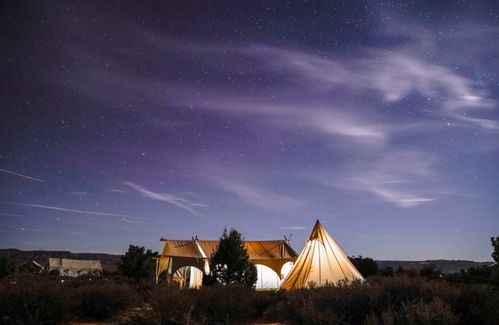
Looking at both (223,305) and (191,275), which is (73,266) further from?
(223,305)

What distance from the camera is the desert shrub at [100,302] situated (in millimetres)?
10953

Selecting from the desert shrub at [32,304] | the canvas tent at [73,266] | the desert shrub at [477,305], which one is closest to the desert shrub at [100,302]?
the desert shrub at [32,304]

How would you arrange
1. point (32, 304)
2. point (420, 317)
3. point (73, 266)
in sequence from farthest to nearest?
point (73, 266) < point (32, 304) < point (420, 317)

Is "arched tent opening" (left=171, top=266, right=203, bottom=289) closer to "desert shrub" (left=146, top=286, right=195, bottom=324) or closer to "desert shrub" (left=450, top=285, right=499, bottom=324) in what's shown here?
"desert shrub" (left=146, top=286, right=195, bottom=324)

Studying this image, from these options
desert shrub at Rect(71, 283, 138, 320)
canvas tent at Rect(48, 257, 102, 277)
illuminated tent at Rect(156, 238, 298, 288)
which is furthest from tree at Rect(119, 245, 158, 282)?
canvas tent at Rect(48, 257, 102, 277)

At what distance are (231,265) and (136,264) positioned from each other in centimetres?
1467

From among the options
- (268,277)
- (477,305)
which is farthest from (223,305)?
(268,277)

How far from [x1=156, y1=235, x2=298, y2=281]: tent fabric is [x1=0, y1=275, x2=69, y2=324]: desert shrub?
19819 mm

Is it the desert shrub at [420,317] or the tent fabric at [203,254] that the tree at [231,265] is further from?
the desert shrub at [420,317]

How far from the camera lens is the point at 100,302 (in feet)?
36.2

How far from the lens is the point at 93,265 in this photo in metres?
75.0

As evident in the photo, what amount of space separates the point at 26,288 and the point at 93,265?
72020 mm

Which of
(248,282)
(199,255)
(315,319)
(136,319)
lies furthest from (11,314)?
(199,255)

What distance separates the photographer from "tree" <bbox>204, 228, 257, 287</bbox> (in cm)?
1983
